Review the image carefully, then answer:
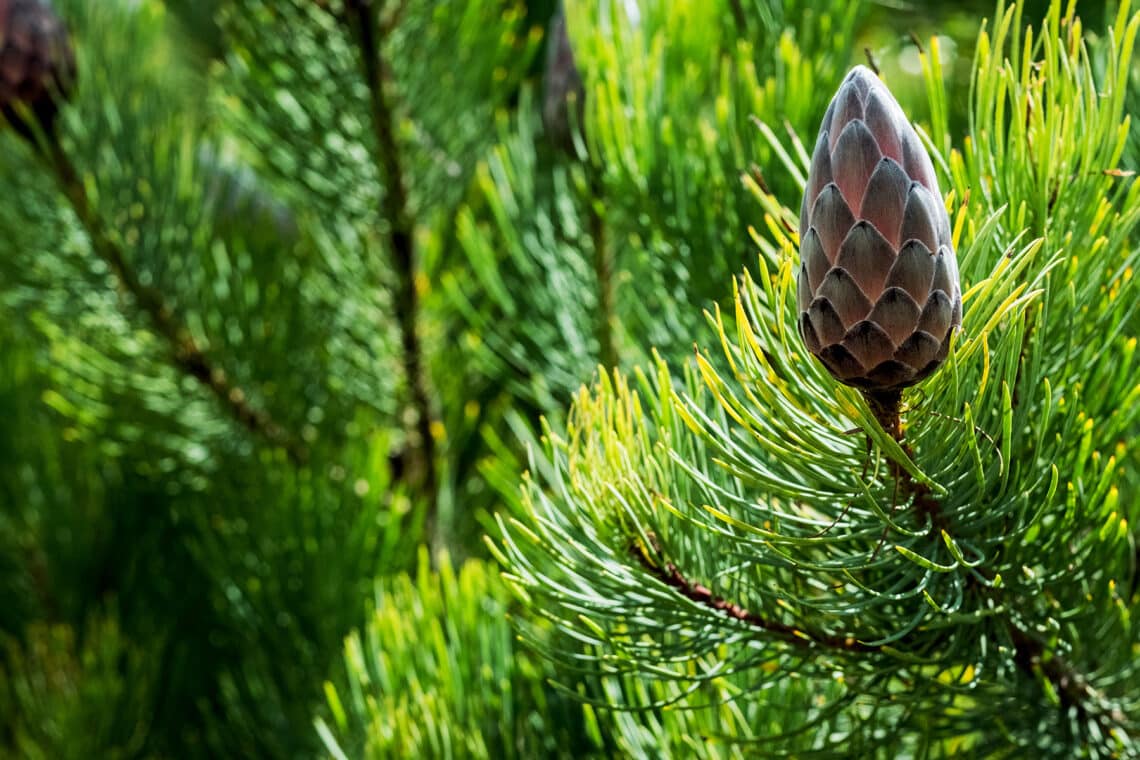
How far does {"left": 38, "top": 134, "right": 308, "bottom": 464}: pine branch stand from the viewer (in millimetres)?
511

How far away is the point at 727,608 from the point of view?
0.30 m

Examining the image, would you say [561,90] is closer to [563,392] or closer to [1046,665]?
[563,392]

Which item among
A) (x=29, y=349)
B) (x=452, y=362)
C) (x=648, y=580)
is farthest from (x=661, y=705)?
(x=29, y=349)

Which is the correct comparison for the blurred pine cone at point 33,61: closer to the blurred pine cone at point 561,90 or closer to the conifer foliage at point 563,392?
the conifer foliage at point 563,392

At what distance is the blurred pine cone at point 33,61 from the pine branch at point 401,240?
0.46 ft

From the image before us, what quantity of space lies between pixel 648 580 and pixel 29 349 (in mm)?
503

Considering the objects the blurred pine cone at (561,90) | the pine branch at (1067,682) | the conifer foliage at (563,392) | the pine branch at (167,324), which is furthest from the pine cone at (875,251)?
the pine branch at (167,324)

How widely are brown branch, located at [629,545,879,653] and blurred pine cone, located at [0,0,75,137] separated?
365mm

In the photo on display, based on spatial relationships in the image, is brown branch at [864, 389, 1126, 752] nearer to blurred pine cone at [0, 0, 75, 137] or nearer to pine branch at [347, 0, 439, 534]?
pine branch at [347, 0, 439, 534]

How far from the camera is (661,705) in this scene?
0.30 meters

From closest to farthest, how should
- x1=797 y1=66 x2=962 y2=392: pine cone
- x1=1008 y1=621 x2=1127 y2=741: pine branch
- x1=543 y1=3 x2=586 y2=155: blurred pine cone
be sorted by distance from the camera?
x1=797 y1=66 x2=962 y2=392: pine cone < x1=1008 y1=621 x2=1127 y2=741: pine branch < x1=543 y1=3 x2=586 y2=155: blurred pine cone

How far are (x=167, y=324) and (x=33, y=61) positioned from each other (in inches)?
5.1

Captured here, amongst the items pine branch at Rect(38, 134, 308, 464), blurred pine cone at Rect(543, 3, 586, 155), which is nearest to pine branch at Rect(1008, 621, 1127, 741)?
blurred pine cone at Rect(543, 3, 586, 155)

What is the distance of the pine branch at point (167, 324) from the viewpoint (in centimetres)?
51
